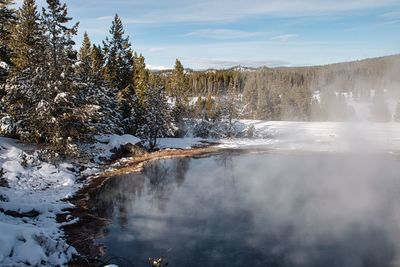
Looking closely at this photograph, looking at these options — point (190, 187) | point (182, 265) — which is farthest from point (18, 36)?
point (182, 265)

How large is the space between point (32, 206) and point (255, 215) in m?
11.5

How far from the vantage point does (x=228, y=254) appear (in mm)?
15836

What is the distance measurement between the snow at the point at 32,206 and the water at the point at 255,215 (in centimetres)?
255

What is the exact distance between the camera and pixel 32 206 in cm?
1900

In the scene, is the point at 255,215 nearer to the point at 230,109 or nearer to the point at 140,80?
the point at 140,80

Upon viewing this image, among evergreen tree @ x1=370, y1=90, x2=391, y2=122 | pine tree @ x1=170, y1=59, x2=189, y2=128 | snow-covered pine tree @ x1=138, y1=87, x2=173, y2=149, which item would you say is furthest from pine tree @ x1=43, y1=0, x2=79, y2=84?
evergreen tree @ x1=370, y1=90, x2=391, y2=122

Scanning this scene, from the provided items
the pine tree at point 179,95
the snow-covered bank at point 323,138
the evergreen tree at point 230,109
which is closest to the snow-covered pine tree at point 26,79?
the snow-covered bank at point 323,138

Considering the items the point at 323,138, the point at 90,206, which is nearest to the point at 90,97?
the point at 90,206

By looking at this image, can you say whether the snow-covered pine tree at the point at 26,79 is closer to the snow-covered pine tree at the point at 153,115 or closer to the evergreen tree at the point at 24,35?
the evergreen tree at the point at 24,35

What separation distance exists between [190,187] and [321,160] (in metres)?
18.0

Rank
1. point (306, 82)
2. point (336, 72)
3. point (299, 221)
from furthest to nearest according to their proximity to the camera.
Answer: point (336, 72) → point (306, 82) → point (299, 221)

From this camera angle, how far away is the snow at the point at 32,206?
12.0 metres

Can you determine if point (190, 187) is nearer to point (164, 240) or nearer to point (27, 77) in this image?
point (164, 240)

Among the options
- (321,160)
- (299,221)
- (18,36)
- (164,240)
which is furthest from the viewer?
(321,160)
